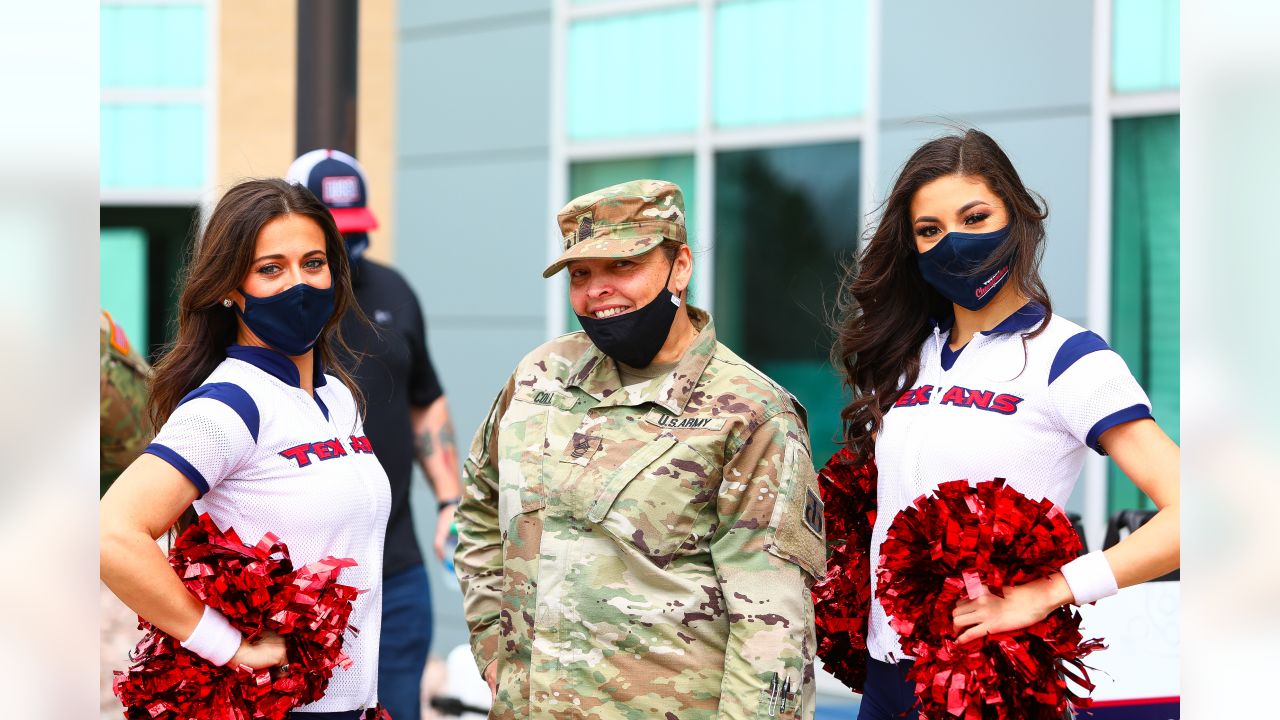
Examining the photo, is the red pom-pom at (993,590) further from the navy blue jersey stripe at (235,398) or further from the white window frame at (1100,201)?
the white window frame at (1100,201)

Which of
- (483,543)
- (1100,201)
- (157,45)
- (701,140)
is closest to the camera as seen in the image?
(483,543)

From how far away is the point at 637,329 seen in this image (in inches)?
120

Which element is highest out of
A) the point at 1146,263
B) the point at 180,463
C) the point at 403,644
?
the point at 1146,263

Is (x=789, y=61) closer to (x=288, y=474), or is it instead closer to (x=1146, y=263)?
(x=1146, y=263)

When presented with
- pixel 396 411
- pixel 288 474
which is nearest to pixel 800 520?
pixel 288 474

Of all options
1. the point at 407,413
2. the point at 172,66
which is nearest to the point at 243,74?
the point at 172,66

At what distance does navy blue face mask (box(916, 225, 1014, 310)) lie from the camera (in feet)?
10.1

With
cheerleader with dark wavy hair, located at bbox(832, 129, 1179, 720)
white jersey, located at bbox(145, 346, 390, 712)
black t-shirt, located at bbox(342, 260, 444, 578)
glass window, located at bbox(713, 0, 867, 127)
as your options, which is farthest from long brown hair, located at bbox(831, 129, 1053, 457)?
glass window, located at bbox(713, 0, 867, 127)

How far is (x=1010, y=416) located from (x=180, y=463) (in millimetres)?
1809

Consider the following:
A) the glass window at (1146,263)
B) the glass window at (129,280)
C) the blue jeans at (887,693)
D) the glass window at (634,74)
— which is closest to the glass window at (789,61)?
the glass window at (634,74)

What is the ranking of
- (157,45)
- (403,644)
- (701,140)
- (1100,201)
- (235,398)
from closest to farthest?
1. (235,398)
2. (403,644)
3. (1100,201)
4. (701,140)
5. (157,45)

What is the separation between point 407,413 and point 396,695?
3.24ft

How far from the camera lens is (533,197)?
8.80m
